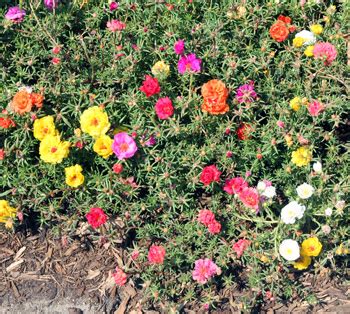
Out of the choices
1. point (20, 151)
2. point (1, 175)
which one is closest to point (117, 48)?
point (20, 151)

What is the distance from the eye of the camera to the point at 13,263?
374cm

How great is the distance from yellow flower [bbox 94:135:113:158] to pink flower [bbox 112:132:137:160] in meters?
0.05

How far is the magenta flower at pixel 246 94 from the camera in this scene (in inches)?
140

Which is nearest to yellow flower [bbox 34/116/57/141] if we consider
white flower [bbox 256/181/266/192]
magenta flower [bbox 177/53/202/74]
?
magenta flower [bbox 177/53/202/74]

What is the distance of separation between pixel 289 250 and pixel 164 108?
1.19 m

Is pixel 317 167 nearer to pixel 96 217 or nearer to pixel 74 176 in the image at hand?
pixel 96 217

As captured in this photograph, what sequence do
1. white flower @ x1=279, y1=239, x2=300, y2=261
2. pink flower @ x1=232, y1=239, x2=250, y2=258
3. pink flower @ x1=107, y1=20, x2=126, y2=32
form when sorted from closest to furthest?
white flower @ x1=279, y1=239, x2=300, y2=261 < pink flower @ x1=232, y1=239, x2=250, y2=258 < pink flower @ x1=107, y1=20, x2=126, y2=32

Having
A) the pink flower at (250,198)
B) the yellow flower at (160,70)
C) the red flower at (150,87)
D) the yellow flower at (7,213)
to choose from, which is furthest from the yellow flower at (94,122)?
the pink flower at (250,198)

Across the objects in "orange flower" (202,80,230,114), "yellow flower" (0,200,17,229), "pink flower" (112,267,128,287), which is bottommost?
"pink flower" (112,267,128,287)

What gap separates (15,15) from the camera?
12.0 feet

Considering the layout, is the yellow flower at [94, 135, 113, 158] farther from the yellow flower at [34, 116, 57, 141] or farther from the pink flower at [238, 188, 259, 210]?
the pink flower at [238, 188, 259, 210]

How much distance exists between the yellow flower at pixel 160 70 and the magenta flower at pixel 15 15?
103 cm

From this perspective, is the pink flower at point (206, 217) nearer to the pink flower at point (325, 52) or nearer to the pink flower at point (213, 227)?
the pink flower at point (213, 227)

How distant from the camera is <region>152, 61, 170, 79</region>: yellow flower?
137 inches
